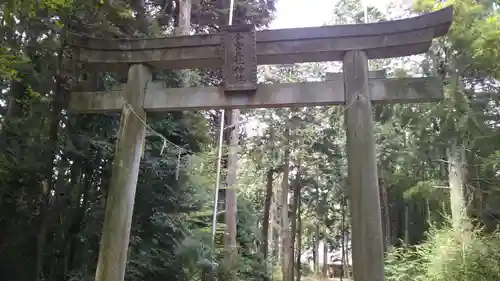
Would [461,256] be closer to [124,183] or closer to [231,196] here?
[124,183]

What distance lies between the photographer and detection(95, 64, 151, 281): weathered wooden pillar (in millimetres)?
4535

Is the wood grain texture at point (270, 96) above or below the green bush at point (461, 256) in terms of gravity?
above

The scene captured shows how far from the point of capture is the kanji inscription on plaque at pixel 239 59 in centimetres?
479

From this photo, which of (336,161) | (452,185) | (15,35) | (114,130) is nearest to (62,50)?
(15,35)

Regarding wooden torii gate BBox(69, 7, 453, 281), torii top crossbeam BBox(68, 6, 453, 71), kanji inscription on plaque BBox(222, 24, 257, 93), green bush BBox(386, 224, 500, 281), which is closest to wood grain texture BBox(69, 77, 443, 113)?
wooden torii gate BBox(69, 7, 453, 281)

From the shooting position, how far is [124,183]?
4.74 metres

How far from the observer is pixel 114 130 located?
698cm

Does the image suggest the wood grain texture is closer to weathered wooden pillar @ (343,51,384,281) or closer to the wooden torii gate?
the wooden torii gate

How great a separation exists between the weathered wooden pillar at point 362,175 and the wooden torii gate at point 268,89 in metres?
0.01

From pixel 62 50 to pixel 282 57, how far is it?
3.55 meters

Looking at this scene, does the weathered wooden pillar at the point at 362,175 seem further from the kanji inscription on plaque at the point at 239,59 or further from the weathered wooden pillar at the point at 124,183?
the weathered wooden pillar at the point at 124,183

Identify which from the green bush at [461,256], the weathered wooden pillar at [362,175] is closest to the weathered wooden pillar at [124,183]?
the weathered wooden pillar at [362,175]

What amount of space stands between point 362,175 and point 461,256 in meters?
3.70

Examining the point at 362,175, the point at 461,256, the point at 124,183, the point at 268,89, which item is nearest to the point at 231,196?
the point at 461,256
